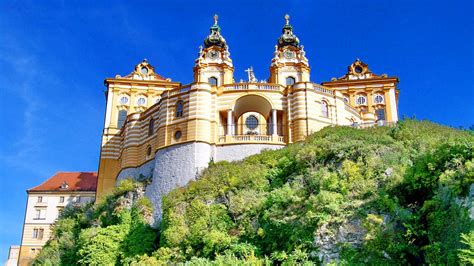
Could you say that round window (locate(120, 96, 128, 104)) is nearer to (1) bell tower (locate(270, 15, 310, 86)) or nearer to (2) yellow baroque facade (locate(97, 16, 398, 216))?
(2) yellow baroque facade (locate(97, 16, 398, 216))

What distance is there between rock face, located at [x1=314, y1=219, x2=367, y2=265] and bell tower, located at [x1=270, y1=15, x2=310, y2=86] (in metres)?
28.9

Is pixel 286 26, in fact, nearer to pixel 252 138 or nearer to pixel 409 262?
pixel 252 138

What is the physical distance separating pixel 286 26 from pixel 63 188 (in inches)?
1360

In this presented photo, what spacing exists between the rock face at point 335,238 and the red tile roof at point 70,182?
4770cm

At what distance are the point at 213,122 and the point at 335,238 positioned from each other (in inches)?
725

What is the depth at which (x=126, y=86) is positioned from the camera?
58.2 m

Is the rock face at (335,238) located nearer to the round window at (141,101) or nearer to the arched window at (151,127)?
the arched window at (151,127)

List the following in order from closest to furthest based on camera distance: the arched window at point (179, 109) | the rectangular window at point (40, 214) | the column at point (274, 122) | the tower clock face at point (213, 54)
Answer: the column at point (274, 122) < the arched window at point (179, 109) < the tower clock face at point (213, 54) < the rectangular window at point (40, 214)

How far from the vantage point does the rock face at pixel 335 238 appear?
83.0 feet

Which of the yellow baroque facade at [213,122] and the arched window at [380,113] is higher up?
the arched window at [380,113]

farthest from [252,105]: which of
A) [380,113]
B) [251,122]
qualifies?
[380,113]

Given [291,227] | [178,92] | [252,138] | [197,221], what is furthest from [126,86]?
[291,227]

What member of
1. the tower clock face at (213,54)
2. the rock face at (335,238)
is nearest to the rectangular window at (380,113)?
the tower clock face at (213,54)

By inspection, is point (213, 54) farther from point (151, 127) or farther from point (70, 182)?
point (70, 182)
